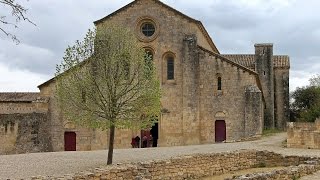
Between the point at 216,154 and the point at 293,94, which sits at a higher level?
the point at 293,94

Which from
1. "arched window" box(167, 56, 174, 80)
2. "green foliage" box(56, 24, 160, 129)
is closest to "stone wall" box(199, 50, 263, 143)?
"arched window" box(167, 56, 174, 80)

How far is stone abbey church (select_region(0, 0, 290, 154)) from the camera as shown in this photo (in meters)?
40.0

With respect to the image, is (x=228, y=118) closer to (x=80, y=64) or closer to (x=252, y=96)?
(x=252, y=96)

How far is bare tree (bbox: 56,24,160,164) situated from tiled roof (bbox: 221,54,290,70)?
3256 centimetres

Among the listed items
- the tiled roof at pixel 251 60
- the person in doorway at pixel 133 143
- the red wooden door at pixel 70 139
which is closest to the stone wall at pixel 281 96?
the tiled roof at pixel 251 60

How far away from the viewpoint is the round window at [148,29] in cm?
4234

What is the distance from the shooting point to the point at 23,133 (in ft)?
127

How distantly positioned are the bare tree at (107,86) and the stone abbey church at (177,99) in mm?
15334

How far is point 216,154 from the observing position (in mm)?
25438

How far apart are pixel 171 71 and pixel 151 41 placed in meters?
2.99

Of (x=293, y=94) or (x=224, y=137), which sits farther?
(x=293, y=94)

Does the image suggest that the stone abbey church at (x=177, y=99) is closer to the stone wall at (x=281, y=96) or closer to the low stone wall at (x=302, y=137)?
the low stone wall at (x=302, y=137)

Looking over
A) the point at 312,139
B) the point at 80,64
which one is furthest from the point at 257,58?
the point at 80,64

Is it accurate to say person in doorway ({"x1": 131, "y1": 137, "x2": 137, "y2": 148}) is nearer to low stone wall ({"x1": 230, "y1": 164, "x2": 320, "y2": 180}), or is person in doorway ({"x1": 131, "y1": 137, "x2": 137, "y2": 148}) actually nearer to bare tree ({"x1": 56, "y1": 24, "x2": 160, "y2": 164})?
bare tree ({"x1": 56, "y1": 24, "x2": 160, "y2": 164})
